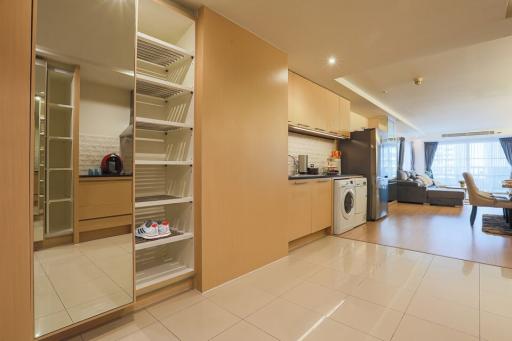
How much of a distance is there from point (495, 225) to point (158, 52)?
5.84 m

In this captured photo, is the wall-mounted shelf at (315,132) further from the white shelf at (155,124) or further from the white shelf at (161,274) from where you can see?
the white shelf at (161,274)

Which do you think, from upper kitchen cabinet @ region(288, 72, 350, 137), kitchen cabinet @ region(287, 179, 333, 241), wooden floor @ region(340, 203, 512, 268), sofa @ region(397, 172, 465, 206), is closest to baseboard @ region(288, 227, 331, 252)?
kitchen cabinet @ region(287, 179, 333, 241)

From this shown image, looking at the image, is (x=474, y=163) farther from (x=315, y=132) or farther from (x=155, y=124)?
(x=155, y=124)

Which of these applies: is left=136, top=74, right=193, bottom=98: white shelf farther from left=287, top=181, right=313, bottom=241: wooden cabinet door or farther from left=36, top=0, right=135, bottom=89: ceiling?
left=287, top=181, right=313, bottom=241: wooden cabinet door

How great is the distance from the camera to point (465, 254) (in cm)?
280

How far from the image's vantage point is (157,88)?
196cm

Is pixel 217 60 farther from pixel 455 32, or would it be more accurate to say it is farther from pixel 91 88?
pixel 455 32

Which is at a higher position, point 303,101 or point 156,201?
point 303,101

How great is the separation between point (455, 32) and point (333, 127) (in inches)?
79.9

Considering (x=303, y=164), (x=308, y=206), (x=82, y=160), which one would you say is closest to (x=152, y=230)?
(x=82, y=160)

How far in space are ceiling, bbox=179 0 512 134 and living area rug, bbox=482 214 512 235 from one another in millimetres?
2448

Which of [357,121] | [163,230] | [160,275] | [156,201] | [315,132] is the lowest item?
[160,275]

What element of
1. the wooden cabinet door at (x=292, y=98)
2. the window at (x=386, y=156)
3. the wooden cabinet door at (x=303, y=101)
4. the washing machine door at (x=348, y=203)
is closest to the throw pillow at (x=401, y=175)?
the window at (x=386, y=156)

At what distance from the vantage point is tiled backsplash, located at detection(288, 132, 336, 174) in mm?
3680
